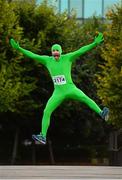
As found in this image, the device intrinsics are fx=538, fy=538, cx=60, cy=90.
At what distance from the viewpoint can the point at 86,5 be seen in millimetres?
42156

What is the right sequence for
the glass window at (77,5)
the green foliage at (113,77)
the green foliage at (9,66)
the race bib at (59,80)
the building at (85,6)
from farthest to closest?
the glass window at (77,5) → the building at (85,6) → the green foliage at (9,66) → the green foliage at (113,77) → the race bib at (59,80)

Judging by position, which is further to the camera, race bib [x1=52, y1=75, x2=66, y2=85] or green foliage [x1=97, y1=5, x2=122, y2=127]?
green foliage [x1=97, y1=5, x2=122, y2=127]

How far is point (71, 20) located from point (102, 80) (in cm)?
720

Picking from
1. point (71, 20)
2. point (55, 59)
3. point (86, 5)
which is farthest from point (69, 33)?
point (55, 59)

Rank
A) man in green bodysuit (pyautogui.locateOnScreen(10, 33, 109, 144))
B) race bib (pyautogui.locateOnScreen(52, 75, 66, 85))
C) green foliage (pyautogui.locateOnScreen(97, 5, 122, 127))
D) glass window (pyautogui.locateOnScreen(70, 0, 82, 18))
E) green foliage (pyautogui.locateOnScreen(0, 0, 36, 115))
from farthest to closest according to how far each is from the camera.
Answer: glass window (pyautogui.locateOnScreen(70, 0, 82, 18))
green foliage (pyautogui.locateOnScreen(0, 0, 36, 115))
green foliage (pyautogui.locateOnScreen(97, 5, 122, 127))
race bib (pyautogui.locateOnScreen(52, 75, 66, 85))
man in green bodysuit (pyautogui.locateOnScreen(10, 33, 109, 144))

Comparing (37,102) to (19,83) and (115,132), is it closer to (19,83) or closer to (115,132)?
(19,83)

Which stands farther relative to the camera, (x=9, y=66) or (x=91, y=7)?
(x=91, y=7)

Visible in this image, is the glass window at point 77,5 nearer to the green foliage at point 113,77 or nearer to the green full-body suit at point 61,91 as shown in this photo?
the green foliage at point 113,77

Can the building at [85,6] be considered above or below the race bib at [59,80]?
below

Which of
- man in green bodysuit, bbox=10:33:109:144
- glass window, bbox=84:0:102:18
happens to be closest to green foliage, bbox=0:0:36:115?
man in green bodysuit, bbox=10:33:109:144

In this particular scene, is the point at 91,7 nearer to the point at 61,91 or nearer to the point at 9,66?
the point at 9,66

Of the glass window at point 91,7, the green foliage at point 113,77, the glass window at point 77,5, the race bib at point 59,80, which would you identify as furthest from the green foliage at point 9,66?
the glass window at point 91,7

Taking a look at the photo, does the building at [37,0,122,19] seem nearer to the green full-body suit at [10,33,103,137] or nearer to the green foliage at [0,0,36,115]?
the green foliage at [0,0,36,115]

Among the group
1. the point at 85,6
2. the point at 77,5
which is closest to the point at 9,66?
the point at 77,5
